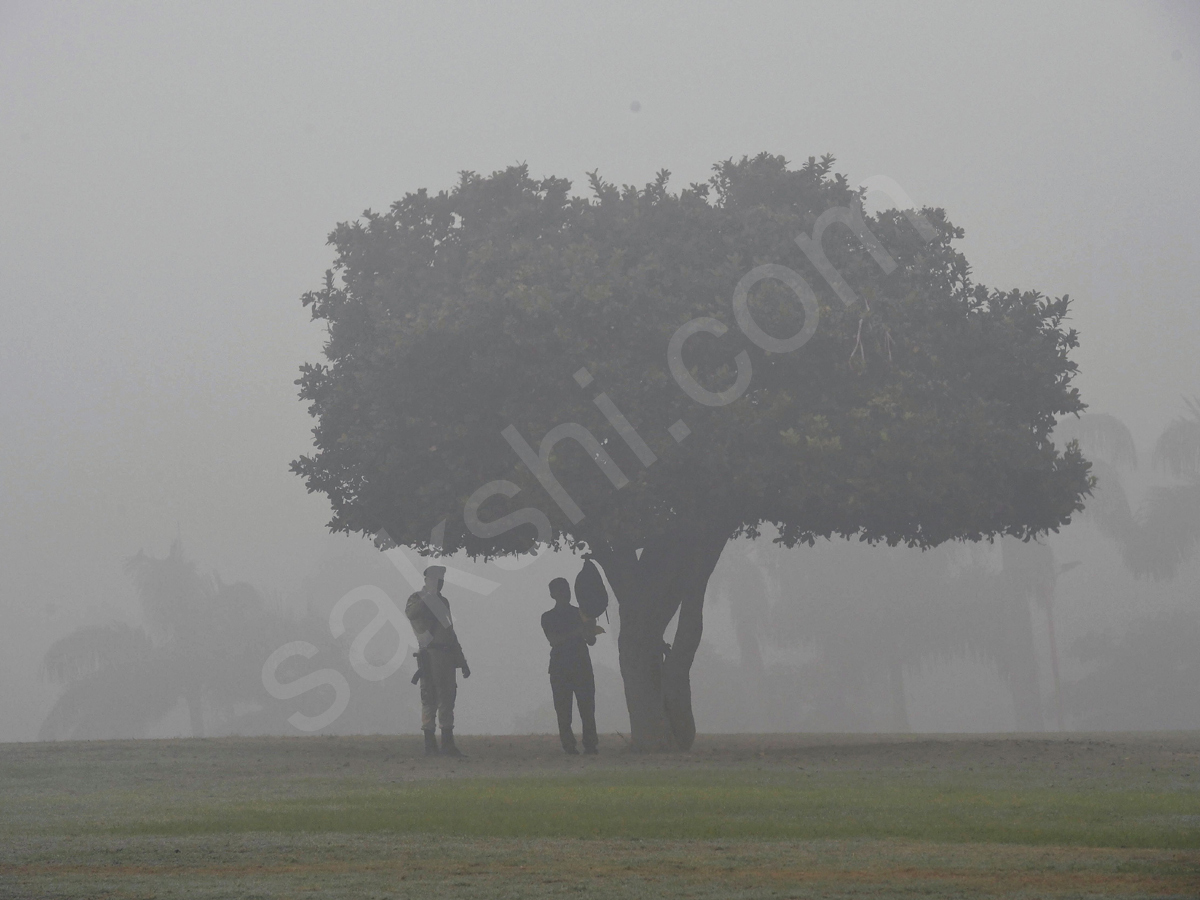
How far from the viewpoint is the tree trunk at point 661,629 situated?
21.6 metres

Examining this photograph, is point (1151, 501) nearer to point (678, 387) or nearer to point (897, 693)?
point (897, 693)

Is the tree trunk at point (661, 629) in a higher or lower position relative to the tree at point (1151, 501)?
lower

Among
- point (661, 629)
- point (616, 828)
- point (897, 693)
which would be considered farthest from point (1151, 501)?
point (616, 828)

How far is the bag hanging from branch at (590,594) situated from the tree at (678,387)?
72cm

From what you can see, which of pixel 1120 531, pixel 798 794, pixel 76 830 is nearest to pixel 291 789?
pixel 76 830

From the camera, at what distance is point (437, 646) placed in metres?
19.4

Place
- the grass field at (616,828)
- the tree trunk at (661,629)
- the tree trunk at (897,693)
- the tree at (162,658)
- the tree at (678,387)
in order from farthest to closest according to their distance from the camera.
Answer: the tree at (162,658), the tree trunk at (897,693), the tree trunk at (661,629), the tree at (678,387), the grass field at (616,828)

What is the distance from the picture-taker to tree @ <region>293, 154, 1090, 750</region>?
1917 centimetres

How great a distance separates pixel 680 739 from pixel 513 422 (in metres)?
6.23

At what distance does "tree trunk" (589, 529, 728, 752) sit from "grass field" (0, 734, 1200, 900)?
445 centimetres

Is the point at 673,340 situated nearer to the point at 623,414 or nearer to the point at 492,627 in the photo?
the point at 623,414

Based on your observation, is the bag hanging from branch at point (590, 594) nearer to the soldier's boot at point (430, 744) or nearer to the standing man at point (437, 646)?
the standing man at point (437, 646)

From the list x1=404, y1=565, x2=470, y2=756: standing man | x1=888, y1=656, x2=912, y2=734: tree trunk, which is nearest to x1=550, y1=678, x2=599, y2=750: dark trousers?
x1=404, y1=565, x2=470, y2=756: standing man

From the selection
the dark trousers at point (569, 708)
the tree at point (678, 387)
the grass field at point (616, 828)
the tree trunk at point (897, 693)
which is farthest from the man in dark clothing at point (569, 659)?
the tree trunk at point (897, 693)
